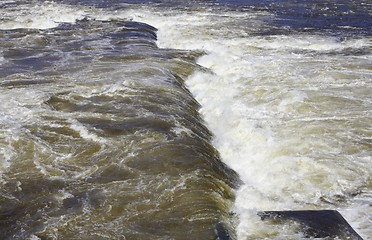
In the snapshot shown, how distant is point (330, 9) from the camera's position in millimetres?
22016

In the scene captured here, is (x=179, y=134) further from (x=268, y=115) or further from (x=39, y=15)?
(x=39, y=15)

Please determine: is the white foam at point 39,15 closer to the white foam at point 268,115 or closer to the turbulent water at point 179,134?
the turbulent water at point 179,134

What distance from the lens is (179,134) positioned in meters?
7.77

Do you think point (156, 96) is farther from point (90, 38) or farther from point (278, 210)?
point (90, 38)

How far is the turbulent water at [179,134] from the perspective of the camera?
18.8ft

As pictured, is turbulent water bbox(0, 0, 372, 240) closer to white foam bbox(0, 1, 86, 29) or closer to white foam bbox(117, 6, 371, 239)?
white foam bbox(117, 6, 371, 239)

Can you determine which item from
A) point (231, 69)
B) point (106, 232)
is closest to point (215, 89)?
point (231, 69)

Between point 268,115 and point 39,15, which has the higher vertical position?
point 268,115

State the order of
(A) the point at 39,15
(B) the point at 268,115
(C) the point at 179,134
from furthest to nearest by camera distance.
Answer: (A) the point at 39,15, (B) the point at 268,115, (C) the point at 179,134

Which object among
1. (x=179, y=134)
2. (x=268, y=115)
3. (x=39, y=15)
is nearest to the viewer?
(x=179, y=134)

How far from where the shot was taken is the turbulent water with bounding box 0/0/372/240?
18.8ft

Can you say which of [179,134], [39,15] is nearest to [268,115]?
[179,134]

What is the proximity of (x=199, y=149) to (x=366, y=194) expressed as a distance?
104 inches

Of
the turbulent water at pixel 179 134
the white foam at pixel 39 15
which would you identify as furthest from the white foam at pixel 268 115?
the white foam at pixel 39 15
